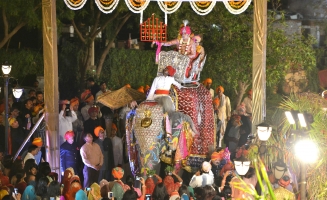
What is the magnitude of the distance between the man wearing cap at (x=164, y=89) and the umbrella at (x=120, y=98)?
6.67 feet

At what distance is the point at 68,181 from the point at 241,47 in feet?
37.5

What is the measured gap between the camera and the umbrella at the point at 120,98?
1894 cm

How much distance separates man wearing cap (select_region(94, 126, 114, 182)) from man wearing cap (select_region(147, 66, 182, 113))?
1.54 m

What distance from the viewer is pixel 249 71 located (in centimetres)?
2572

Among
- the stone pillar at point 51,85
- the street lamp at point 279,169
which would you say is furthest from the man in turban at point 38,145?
the street lamp at point 279,169

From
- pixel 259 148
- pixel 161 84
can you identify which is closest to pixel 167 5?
pixel 161 84

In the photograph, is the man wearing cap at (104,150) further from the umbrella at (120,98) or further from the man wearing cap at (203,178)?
the man wearing cap at (203,178)

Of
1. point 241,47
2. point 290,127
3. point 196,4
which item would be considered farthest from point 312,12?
point 290,127

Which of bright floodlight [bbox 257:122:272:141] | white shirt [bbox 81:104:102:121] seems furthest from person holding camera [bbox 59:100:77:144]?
bright floodlight [bbox 257:122:272:141]

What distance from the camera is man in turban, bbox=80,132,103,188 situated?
57.0ft

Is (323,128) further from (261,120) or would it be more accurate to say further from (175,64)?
(175,64)

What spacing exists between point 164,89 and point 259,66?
1596 mm

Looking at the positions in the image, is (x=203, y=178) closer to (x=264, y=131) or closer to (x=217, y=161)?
(x=217, y=161)

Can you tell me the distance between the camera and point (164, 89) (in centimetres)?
1677
